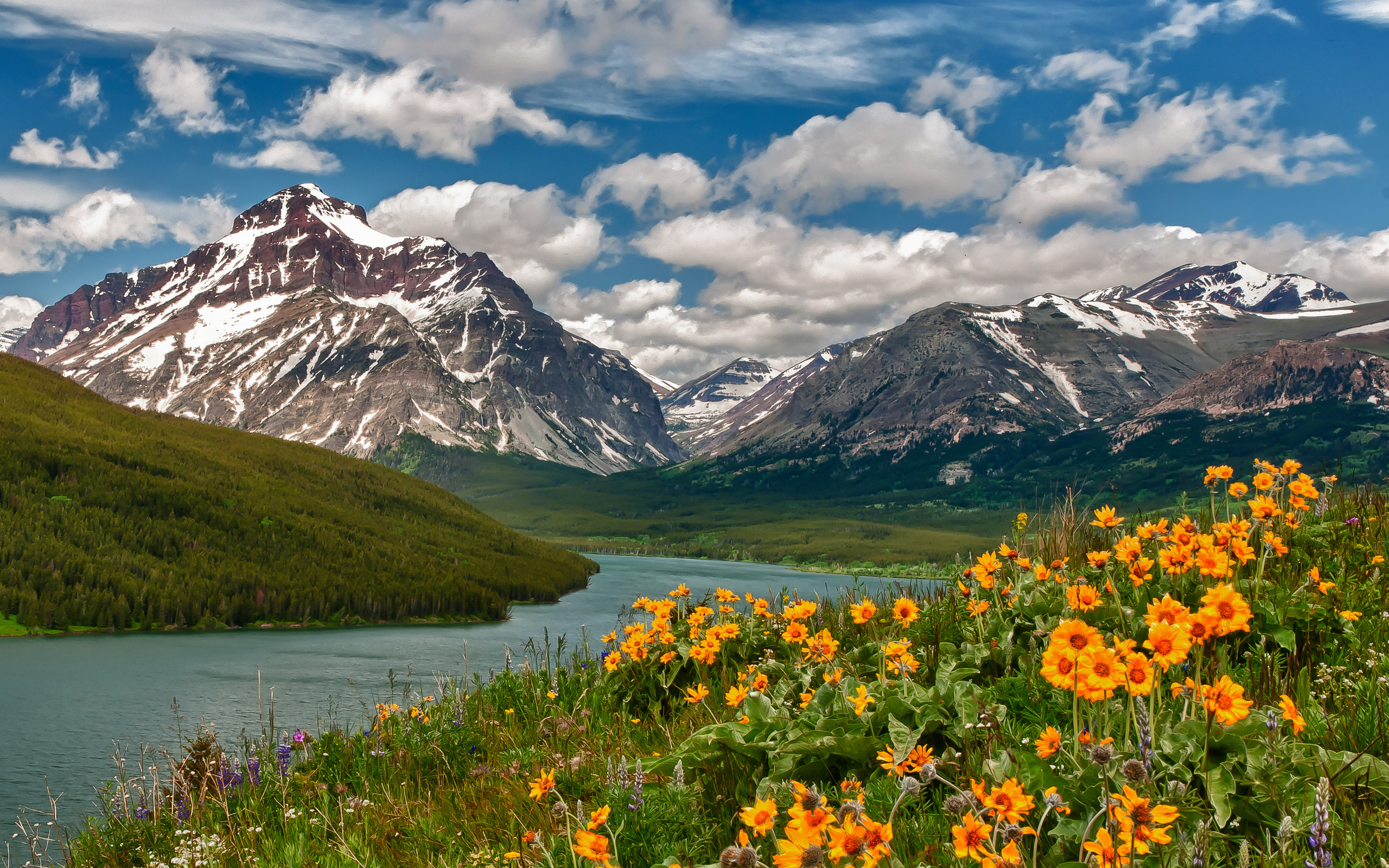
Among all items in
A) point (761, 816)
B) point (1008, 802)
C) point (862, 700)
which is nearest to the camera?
point (1008, 802)

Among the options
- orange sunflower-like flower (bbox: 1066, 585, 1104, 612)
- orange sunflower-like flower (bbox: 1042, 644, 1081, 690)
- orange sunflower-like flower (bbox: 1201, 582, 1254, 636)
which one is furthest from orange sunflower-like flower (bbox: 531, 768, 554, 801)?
orange sunflower-like flower (bbox: 1066, 585, 1104, 612)

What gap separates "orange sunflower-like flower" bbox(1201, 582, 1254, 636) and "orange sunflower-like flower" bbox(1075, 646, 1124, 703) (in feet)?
1.40

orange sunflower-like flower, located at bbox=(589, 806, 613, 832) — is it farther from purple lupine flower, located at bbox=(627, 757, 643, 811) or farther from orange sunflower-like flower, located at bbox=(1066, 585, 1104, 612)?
orange sunflower-like flower, located at bbox=(1066, 585, 1104, 612)

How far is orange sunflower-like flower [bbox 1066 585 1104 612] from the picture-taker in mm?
5867

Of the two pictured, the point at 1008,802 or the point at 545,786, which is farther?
the point at 545,786

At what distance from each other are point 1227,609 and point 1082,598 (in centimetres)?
268

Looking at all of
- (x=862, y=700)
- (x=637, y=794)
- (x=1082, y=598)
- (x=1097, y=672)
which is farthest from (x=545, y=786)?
(x=1082, y=598)

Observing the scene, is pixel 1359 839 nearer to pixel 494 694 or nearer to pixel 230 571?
pixel 494 694

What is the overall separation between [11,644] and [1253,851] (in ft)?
433

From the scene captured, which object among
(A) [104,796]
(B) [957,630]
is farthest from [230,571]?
(B) [957,630]

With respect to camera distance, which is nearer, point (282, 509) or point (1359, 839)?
point (1359, 839)

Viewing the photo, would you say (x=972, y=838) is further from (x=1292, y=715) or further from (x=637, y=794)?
(x=637, y=794)

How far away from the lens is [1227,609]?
3363 millimetres

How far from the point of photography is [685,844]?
466 cm
